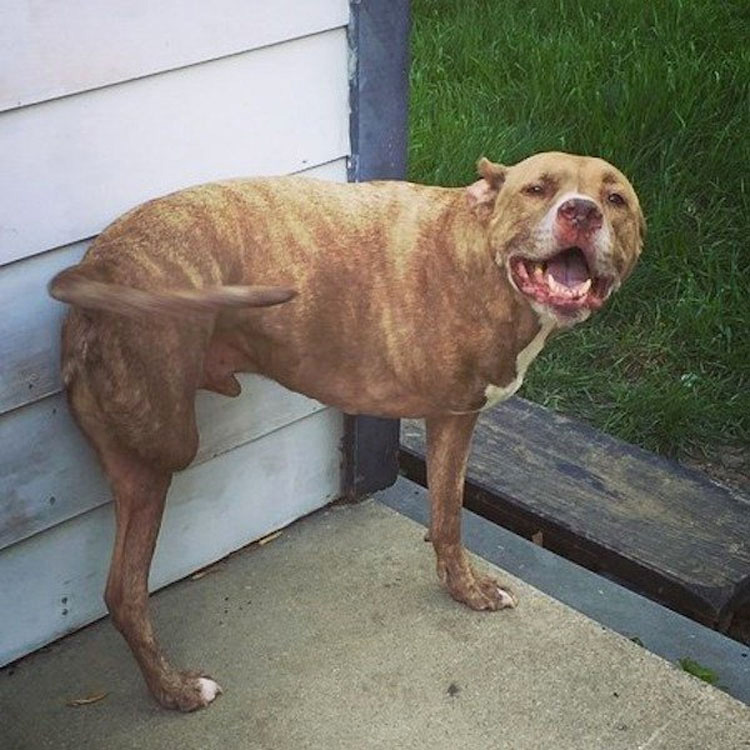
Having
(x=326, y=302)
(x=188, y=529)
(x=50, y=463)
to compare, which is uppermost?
(x=326, y=302)

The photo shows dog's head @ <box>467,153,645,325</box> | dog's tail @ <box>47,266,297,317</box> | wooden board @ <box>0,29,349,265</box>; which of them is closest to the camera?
dog's tail @ <box>47,266,297,317</box>

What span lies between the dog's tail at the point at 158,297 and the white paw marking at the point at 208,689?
0.90 m

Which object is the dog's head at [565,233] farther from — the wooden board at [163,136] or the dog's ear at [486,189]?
the wooden board at [163,136]

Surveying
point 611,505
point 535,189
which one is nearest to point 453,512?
point 611,505

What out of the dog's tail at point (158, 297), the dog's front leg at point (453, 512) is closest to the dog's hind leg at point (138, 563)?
the dog's tail at point (158, 297)

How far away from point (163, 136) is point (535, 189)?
79 centimetres

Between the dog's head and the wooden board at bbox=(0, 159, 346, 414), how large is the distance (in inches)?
33.8

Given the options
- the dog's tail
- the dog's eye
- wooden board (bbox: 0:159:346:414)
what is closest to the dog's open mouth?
the dog's eye

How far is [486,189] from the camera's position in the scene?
9.25 feet

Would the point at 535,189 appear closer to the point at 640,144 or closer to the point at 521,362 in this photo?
the point at 521,362

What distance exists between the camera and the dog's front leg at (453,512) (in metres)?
3.22

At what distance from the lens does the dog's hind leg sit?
2.93 metres

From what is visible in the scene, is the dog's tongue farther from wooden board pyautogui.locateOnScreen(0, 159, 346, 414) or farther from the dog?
wooden board pyautogui.locateOnScreen(0, 159, 346, 414)

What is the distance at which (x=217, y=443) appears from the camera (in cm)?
340
